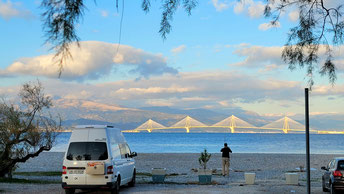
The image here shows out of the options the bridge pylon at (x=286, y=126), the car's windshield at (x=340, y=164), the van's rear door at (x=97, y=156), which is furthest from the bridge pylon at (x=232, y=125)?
the van's rear door at (x=97, y=156)

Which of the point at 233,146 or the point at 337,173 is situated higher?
the point at 233,146

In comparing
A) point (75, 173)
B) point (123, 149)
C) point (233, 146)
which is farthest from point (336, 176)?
point (233, 146)

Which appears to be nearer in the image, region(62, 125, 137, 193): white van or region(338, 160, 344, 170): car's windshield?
region(62, 125, 137, 193): white van

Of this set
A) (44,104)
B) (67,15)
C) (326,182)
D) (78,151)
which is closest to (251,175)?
(326,182)

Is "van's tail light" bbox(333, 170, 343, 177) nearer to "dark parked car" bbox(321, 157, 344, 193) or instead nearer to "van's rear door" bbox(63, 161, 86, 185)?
"dark parked car" bbox(321, 157, 344, 193)

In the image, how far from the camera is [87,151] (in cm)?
1634

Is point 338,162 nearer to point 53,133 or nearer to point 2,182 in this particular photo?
point 53,133

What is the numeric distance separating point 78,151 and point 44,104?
708cm

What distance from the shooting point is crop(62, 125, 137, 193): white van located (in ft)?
52.2

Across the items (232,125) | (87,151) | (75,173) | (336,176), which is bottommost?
(75,173)

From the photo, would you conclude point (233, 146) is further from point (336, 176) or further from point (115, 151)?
point (115, 151)

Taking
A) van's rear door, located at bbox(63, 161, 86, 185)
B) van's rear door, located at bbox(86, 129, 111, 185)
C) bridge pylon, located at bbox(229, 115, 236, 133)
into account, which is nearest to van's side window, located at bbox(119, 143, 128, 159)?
van's rear door, located at bbox(86, 129, 111, 185)

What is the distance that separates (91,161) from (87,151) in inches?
16.9

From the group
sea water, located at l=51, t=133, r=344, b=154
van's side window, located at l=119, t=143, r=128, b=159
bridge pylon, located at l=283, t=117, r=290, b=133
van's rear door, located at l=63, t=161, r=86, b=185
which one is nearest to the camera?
van's rear door, located at l=63, t=161, r=86, b=185
